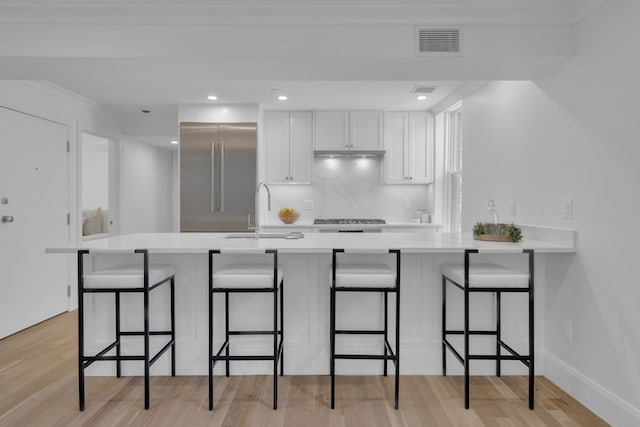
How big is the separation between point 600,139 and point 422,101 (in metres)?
2.55

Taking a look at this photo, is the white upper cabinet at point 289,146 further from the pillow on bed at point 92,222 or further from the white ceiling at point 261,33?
the pillow on bed at point 92,222

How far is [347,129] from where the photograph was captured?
4.89 m

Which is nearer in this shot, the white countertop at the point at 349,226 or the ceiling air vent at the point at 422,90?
the ceiling air vent at the point at 422,90

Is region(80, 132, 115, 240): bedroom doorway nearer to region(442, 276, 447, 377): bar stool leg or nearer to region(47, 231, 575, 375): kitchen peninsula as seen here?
region(47, 231, 575, 375): kitchen peninsula

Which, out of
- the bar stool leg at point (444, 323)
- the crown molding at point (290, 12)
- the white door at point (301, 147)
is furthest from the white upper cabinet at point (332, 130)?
the bar stool leg at point (444, 323)

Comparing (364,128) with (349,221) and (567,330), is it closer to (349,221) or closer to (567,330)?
(349,221)

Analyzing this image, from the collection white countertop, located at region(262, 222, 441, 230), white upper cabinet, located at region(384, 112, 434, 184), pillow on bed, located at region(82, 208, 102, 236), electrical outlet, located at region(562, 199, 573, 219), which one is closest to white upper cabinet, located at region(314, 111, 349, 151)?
white upper cabinet, located at region(384, 112, 434, 184)

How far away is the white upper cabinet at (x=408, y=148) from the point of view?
4.93 meters

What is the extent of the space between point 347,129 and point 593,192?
3.11 meters

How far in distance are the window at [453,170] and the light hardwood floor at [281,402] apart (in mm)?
2323

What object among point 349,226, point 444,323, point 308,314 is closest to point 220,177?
point 349,226

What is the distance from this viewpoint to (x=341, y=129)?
4.91m

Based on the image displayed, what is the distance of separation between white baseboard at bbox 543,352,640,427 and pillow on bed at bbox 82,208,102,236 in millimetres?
5804

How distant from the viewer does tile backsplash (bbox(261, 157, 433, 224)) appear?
5293 millimetres
